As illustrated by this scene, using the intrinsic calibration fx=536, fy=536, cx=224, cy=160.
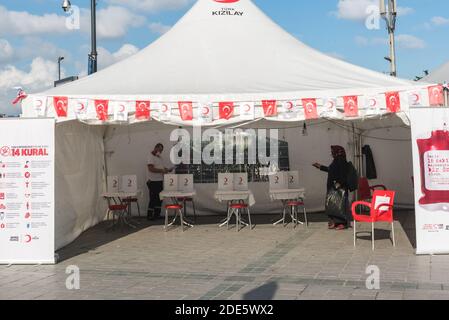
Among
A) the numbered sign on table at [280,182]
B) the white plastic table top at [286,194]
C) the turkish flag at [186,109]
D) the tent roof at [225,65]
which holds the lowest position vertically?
the white plastic table top at [286,194]

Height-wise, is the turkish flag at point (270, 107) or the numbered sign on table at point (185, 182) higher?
the turkish flag at point (270, 107)

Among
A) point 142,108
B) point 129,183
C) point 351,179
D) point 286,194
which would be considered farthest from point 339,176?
point 129,183

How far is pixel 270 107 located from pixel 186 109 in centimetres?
114

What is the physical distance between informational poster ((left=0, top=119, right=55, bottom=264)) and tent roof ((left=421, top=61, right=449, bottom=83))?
25.6 feet

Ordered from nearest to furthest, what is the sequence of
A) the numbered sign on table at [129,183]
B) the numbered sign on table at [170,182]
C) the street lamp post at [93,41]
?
1. the numbered sign on table at [129,183]
2. the numbered sign on table at [170,182]
3. the street lamp post at [93,41]

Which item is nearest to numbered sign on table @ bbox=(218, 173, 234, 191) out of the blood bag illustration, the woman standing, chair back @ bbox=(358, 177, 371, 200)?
the woman standing

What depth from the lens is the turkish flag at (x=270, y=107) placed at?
23.9ft

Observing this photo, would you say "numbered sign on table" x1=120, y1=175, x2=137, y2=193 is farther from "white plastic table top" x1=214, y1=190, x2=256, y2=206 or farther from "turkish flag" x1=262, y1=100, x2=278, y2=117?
"turkish flag" x1=262, y1=100, x2=278, y2=117

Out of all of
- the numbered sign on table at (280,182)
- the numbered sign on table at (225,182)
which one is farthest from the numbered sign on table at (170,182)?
the numbered sign on table at (280,182)

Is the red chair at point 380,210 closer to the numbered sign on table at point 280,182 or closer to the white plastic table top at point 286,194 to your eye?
the white plastic table top at point 286,194

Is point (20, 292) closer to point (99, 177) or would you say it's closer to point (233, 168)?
point (99, 177)

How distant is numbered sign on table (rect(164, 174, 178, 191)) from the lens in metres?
10.1

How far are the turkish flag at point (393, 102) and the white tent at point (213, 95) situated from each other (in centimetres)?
5

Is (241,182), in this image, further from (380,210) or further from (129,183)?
(380,210)
